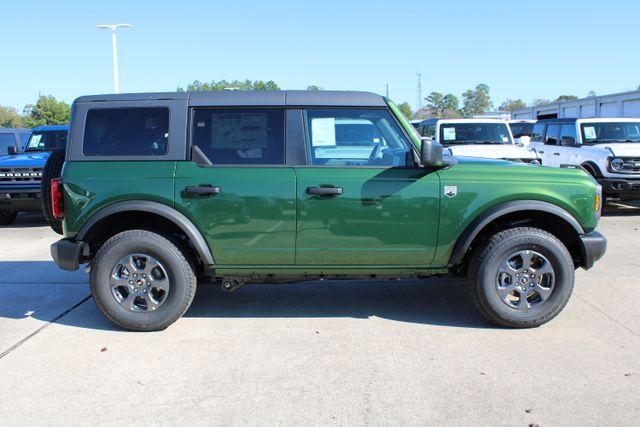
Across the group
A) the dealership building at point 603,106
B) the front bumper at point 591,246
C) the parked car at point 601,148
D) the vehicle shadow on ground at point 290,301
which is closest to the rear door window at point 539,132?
the parked car at point 601,148

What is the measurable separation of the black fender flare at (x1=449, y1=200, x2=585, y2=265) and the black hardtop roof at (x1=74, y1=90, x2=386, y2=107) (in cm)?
123

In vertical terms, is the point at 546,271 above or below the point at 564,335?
above

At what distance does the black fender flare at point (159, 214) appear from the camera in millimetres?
4449

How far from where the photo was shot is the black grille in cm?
966

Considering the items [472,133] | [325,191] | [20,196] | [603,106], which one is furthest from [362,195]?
[603,106]

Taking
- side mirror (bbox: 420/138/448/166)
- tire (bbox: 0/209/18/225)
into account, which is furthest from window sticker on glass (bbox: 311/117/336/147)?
tire (bbox: 0/209/18/225)

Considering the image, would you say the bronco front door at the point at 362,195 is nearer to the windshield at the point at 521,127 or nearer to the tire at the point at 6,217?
the tire at the point at 6,217

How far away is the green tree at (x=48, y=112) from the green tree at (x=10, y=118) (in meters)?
4.02

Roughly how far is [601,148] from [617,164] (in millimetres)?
539

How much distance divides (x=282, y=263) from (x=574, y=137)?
943 cm

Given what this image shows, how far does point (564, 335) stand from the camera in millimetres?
4477

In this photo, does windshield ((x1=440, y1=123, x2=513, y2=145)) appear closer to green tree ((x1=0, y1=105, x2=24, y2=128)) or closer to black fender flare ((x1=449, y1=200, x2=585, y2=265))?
black fender flare ((x1=449, y1=200, x2=585, y2=265))

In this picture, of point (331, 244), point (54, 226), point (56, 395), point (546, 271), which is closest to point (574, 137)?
point (546, 271)

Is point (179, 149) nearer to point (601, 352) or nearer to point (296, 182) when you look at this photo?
point (296, 182)
